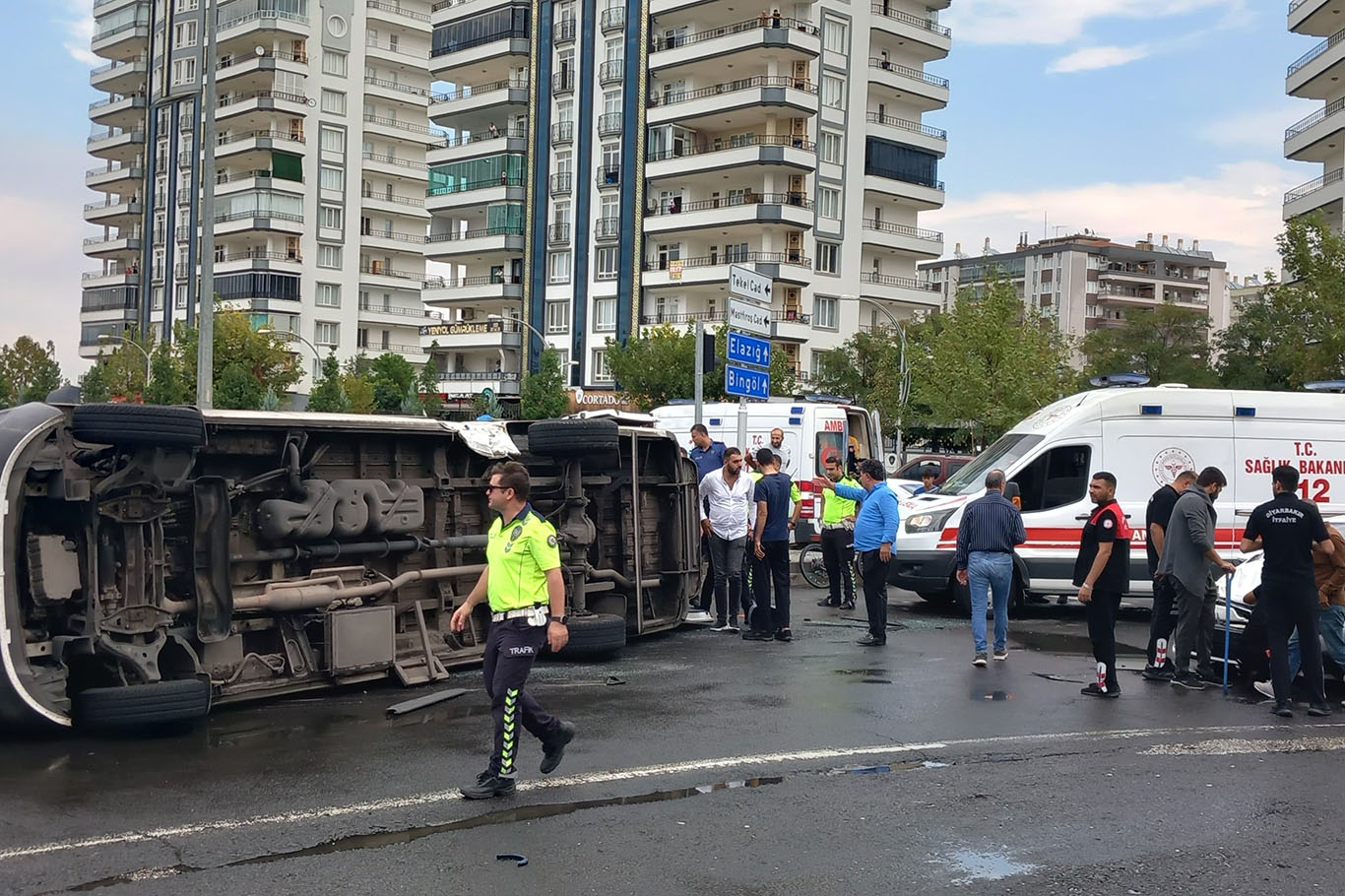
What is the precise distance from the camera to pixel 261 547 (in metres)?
9.66

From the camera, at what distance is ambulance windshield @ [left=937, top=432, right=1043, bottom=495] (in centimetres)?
1592

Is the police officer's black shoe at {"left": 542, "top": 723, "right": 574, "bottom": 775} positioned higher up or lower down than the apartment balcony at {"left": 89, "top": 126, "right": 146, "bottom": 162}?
lower down

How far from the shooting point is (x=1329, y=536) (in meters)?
9.94

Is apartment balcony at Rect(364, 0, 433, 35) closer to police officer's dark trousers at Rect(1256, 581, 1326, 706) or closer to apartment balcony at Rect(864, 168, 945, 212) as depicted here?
apartment balcony at Rect(864, 168, 945, 212)

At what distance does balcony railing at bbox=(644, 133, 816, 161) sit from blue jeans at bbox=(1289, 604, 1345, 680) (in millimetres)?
53837

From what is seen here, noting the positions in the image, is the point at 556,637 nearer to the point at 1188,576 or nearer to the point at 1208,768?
the point at 1208,768

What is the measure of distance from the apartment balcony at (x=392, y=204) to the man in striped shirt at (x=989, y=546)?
8045 centimetres

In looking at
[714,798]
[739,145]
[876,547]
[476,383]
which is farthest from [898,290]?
[714,798]

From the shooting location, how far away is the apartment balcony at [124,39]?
306ft

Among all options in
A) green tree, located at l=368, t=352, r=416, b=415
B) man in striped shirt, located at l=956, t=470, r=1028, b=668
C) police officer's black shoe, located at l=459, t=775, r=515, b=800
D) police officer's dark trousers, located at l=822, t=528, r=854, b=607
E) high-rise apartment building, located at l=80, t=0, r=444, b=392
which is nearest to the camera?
police officer's black shoe, located at l=459, t=775, r=515, b=800

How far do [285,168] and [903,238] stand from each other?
40155 millimetres

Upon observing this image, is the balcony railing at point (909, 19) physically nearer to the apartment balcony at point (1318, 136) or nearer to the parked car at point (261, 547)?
the apartment balcony at point (1318, 136)

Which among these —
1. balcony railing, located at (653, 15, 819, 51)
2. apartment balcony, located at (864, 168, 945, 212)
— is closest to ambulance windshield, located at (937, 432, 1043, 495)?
balcony railing, located at (653, 15, 819, 51)

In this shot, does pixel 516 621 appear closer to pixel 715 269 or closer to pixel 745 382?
pixel 745 382
